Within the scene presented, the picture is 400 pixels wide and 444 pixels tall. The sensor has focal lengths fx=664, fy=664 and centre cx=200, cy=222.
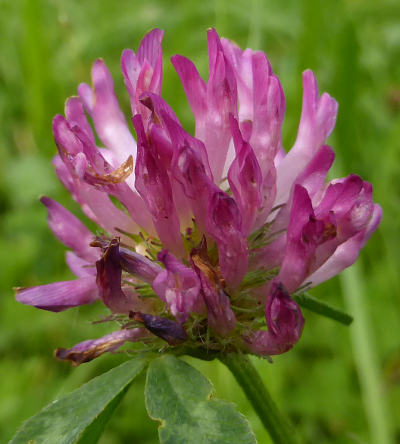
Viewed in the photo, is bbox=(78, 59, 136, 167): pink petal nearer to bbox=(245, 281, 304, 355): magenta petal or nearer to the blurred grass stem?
bbox=(245, 281, 304, 355): magenta petal

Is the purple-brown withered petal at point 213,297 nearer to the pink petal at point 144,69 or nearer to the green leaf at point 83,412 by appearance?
the green leaf at point 83,412

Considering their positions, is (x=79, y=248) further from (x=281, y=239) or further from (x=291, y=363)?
(x=291, y=363)

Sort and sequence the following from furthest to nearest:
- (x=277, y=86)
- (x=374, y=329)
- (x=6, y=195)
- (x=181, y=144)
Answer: (x=6, y=195), (x=374, y=329), (x=277, y=86), (x=181, y=144)

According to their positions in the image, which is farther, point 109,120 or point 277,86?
point 109,120

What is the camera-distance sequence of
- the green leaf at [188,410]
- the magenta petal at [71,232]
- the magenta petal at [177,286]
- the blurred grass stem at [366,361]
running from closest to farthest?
the green leaf at [188,410], the magenta petal at [177,286], the magenta petal at [71,232], the blurred grass stem at [366,361]

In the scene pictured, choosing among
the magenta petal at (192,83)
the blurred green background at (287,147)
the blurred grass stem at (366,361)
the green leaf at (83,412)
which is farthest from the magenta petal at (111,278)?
the blurred grass stem at (366,361)

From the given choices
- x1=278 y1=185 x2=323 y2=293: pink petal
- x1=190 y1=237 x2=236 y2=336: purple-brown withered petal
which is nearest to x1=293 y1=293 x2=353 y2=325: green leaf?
x1=278 y1=185 x2=323 y2=293: pink petal

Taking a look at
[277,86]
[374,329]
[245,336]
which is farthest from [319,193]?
[374,329]
